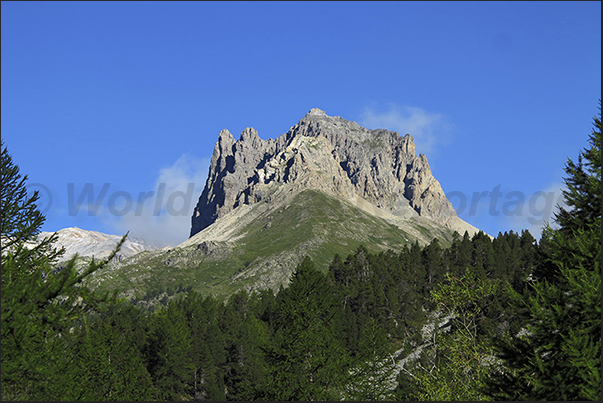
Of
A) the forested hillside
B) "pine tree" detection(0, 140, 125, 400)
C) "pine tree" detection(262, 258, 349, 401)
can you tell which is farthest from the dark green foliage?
"pine tree" detection(262, 258, 349, 401)

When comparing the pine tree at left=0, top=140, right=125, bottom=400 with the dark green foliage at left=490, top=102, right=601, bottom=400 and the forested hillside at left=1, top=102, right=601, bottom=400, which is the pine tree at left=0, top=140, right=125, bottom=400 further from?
the dark green foliage at left=490, top=102, right=601, bottom=400

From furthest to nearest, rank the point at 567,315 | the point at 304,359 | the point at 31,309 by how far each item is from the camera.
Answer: the point at 304,359, the point at 567,315, the point at 31,309

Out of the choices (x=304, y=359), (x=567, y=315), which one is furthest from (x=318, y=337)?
(x=567, y=315)

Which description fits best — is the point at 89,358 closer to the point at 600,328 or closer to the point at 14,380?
the point at 14,380

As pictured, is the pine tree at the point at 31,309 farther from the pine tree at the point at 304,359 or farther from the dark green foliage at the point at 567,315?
the pine tree at the point at 304,359

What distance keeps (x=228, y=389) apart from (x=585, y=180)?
8584 centimetres

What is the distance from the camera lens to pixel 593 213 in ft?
96.7

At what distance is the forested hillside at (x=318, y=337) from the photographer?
2394 centimetres

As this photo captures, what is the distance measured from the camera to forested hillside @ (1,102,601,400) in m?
23.9

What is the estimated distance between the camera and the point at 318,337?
171 ft

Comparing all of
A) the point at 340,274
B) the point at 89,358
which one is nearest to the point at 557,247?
the point at 89,358

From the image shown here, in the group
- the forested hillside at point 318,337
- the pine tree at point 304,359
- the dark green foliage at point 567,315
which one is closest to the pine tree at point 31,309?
the forested hillside at point 318,337

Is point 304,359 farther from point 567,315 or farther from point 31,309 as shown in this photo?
point 31,309

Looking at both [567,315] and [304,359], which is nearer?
[567,315]
